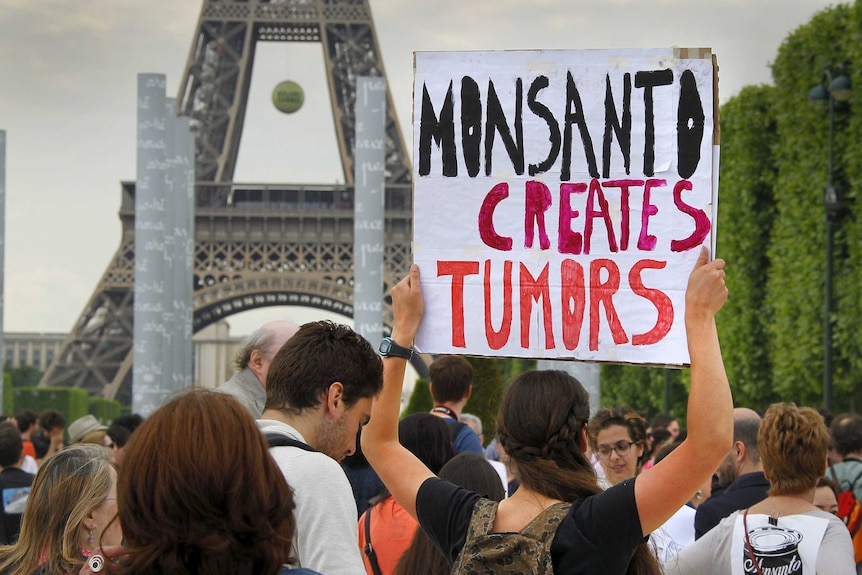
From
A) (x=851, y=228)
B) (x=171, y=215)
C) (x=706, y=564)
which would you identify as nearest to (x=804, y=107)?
(x=851, y=228)

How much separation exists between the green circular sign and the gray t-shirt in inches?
2230

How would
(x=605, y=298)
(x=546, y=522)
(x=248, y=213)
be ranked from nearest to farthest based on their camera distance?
(x=546, y=522) < (x=605, y=298) < (x=248, y=213)

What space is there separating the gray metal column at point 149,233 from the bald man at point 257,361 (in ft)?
57.3

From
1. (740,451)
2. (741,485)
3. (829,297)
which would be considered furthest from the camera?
(829,297)

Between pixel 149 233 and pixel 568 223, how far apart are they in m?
19.0

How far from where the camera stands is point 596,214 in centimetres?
386

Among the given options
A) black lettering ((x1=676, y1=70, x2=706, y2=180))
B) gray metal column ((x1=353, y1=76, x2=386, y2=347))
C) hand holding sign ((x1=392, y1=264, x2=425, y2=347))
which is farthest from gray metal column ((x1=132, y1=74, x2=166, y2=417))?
black lettering ((x1=676, y1=70, x2=706, y2=180))

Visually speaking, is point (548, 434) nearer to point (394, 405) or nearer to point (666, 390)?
point (394, 405)

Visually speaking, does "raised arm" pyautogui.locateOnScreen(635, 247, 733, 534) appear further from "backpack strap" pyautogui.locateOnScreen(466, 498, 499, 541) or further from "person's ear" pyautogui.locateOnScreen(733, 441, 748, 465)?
"person's ear" pyautogui.locateOnScreen(733, 441, 748, 465)

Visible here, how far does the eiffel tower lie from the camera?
49188 millimetres

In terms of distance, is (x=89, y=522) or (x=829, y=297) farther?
(x=829, y=297)

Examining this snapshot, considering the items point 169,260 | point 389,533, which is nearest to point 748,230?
point 169,260

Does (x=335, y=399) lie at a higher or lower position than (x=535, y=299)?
lower

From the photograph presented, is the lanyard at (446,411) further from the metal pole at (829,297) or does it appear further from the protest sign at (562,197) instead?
the metal pole at (829,297)
